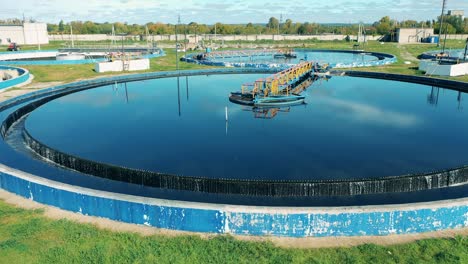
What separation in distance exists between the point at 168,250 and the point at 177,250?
0.98 feet

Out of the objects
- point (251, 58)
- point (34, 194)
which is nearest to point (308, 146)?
point (34, 194)

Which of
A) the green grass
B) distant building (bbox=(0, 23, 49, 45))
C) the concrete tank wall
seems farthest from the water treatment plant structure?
distant building (bbox=(0, 23, 49, 45))

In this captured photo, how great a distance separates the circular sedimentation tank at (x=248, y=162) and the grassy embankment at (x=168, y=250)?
32.9 inches

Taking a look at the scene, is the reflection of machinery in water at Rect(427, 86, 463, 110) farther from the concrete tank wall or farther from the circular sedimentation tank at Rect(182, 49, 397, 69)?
the circular sedimentation tank at Rect(182, 49, 397, 69)

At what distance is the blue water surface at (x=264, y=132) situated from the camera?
64.1ft

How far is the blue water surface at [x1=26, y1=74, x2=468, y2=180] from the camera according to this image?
19531mm

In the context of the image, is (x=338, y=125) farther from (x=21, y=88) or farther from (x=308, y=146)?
(x=21, y=88)

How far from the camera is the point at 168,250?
40.4ft

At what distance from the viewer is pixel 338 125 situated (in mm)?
26469

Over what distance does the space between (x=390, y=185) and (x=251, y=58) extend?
2509 inches

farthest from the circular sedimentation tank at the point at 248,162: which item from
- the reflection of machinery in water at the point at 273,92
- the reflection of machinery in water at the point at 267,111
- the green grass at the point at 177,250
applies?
the reflection of machinery in water at the point at 273,92

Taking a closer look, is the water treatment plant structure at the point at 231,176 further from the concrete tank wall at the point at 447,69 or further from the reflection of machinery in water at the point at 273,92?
the concrete tank wall at the point at 447,69

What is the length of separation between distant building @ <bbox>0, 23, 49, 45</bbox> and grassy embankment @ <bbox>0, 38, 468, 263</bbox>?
10215cm

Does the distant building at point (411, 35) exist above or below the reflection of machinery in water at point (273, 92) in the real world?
above
